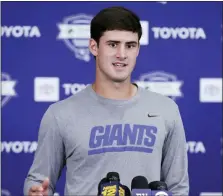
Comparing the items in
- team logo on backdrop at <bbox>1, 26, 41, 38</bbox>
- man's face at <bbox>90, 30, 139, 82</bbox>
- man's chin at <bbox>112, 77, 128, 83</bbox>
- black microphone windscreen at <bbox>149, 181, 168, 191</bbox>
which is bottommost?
black microphone windscreen at <bbox>149, 181, 168, 191</bbox>

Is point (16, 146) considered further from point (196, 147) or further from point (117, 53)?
point (117, 53)

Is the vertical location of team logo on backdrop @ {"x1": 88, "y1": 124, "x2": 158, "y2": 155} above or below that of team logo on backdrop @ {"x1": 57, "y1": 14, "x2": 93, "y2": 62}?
below

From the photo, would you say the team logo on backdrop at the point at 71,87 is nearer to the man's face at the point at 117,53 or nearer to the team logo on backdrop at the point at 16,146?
the team logo on backdrop at the point at 16,146

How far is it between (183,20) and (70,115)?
5.34 feet

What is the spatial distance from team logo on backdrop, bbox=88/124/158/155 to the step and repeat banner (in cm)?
144

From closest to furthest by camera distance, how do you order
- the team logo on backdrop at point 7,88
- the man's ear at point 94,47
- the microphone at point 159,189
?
the microphone at point 159,189
the man's ear at point 94,47
the team logo on backdrop at point 7,88

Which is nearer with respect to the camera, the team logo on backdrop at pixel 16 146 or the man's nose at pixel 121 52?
the man's nose at pixel 121 52

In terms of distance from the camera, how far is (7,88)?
3.48m

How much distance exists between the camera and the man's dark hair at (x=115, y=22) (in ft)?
6.76

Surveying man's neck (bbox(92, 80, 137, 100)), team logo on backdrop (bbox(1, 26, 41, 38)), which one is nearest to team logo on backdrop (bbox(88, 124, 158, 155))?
man's neck (bbox(92, 80, 137, 100))

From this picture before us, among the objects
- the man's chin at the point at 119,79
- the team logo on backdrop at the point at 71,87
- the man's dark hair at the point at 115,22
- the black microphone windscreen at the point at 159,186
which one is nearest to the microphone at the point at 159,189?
the black microphone windscreen at the point at 159,186

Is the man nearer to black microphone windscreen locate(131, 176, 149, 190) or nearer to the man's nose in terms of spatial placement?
the man's nose

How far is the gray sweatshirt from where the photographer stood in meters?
2.03

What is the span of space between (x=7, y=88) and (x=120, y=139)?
157 cm
